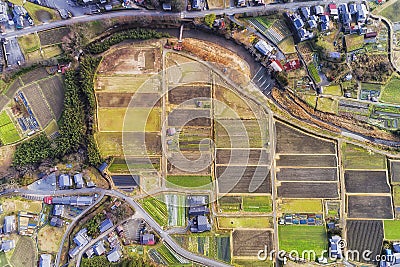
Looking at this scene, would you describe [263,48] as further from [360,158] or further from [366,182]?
[366,182]

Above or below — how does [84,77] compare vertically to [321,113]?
above

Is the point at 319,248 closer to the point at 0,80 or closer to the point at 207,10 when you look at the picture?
the point at 207,10

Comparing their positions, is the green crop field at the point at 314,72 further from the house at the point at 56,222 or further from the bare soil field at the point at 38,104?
the house at the point at 56,222

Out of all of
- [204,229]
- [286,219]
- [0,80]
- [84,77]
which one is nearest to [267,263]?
[286,219]

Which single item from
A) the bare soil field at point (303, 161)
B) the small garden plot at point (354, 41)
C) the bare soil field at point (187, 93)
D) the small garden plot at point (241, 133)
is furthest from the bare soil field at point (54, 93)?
the small garden plot at point (354, 41)

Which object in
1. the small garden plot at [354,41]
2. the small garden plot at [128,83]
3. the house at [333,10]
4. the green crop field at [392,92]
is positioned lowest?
the green crop field at [392,92]

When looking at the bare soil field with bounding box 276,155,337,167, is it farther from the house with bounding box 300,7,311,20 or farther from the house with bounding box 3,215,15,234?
the house with bounding box 3,215,15,234
